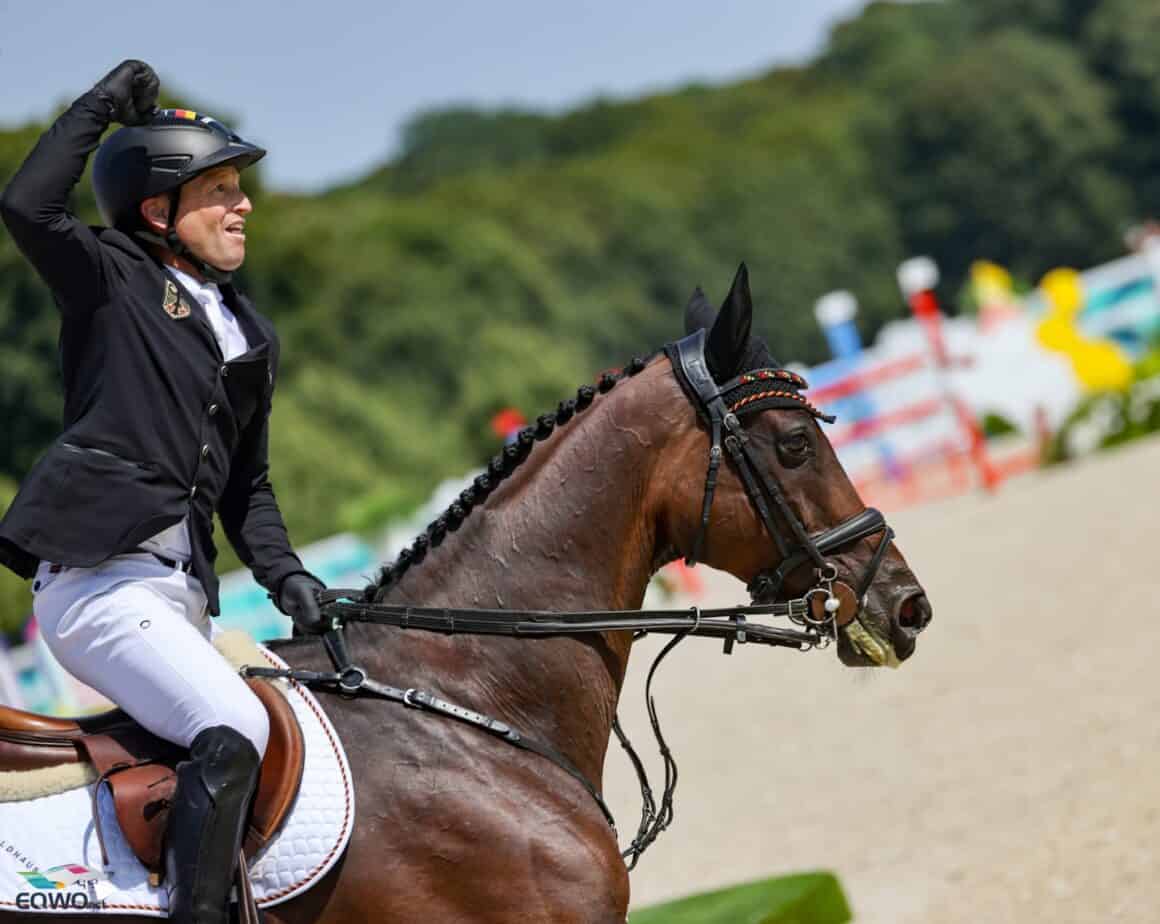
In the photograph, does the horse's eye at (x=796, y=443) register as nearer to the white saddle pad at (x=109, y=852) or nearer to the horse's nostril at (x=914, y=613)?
the horse's nostril at (x=914, y=613)

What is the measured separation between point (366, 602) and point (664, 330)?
150 feet

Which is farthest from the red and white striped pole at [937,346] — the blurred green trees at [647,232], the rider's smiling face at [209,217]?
the rider's smiling face at [209,217]

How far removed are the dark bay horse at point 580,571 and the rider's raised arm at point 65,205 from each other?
0.93 metres

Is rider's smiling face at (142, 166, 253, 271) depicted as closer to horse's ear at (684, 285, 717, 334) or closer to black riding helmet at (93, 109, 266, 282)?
black riding helmet at (93, 109, 266, 282)

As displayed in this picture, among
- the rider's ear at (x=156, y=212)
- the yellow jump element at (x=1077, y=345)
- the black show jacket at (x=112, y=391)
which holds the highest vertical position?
the rider's ear at (x=156, y=212)

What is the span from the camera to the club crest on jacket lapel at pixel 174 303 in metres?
3.14

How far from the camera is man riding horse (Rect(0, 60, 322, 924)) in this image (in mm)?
2920

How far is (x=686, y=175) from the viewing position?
58938mm

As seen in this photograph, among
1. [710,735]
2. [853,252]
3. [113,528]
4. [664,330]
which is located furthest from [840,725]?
[853,252]

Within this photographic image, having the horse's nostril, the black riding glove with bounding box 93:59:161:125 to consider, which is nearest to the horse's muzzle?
the horse's nostril

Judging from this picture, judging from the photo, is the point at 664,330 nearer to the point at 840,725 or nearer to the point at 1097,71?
the point at 1097,71

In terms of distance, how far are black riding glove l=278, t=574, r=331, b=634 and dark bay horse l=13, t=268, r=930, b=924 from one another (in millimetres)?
44

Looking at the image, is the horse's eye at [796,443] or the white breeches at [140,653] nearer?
the white breeches at [140,653]

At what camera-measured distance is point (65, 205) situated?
2.93 m
